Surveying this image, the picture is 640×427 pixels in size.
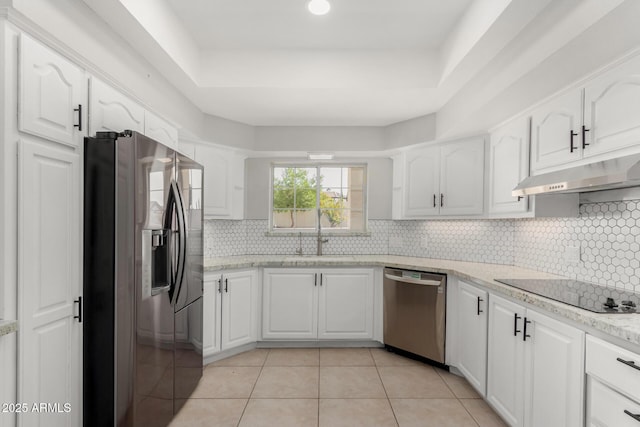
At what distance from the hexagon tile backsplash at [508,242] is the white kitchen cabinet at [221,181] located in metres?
0.32

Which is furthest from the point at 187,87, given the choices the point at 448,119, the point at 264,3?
the point at 448,119

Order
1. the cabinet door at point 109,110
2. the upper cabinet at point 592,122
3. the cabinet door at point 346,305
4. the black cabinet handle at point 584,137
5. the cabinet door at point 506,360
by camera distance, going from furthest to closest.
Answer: the cabinet door at point 346,305, the cabinet door at point 506,360, the black cabinet handle at point 584,137, the cabinet door at point 109,110, the upper cabinet at point 592,122

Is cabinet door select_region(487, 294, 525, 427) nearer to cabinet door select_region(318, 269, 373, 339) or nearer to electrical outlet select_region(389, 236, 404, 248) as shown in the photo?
cabinet door select_region(318, 269, 373, 339)

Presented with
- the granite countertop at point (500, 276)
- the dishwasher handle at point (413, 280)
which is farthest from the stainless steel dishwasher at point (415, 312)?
the granite countertop at point (500, 276)

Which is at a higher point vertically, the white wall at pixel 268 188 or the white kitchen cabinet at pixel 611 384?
the white wall at pixel 268 188

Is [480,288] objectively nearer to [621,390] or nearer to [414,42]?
[621,390]

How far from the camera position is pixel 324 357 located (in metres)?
3.36

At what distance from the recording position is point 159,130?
2.53 metres

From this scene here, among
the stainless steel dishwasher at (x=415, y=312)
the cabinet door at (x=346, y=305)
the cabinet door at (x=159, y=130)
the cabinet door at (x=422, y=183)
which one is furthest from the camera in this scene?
the cabinet door at (x=346, y=305)

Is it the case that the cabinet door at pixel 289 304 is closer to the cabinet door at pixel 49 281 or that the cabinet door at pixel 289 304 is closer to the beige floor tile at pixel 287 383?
the beige floor tile at pixel 287 383

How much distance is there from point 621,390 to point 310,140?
3.23 metres

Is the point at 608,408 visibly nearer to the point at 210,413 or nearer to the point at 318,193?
the point at 210,413

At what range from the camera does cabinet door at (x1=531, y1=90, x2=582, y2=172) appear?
2001 millimetres

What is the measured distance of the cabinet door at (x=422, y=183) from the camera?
3.46 m
